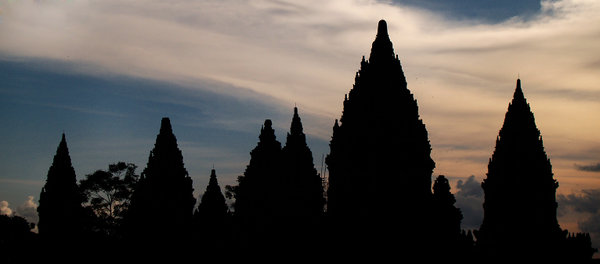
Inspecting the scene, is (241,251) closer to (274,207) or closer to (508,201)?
(274,207)

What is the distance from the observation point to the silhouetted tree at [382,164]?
23953 mm

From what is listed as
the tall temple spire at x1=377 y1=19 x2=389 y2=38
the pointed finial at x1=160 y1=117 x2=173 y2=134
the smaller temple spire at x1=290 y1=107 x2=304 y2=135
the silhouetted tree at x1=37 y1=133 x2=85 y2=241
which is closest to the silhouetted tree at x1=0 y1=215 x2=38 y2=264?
the silhouetted tree at x1=37 y1=133 x2=85 y2=241

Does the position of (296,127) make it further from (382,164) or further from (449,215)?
(382,164)

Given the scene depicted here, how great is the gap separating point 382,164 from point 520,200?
38.4 ft

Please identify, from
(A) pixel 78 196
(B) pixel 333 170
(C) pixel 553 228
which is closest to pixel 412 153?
(B) pixel 333 170

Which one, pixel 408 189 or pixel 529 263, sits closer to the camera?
pixel 408 189

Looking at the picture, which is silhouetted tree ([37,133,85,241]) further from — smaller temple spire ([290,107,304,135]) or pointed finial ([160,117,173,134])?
smaller temple spire ([290,107,304,135])

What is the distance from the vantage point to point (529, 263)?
31891mm

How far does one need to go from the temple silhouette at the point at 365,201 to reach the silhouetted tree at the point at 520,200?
0.18ft

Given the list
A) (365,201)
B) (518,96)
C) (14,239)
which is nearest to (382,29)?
(365,201)

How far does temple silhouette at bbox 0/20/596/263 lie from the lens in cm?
2419

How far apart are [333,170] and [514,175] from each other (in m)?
12.2

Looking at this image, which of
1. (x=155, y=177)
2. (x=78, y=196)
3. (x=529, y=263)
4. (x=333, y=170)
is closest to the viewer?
(x=333, y=170)

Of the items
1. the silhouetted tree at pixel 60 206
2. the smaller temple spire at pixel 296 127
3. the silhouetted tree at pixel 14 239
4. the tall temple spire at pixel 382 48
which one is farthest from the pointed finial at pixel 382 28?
the silhouetted tree at pixel 60 206
